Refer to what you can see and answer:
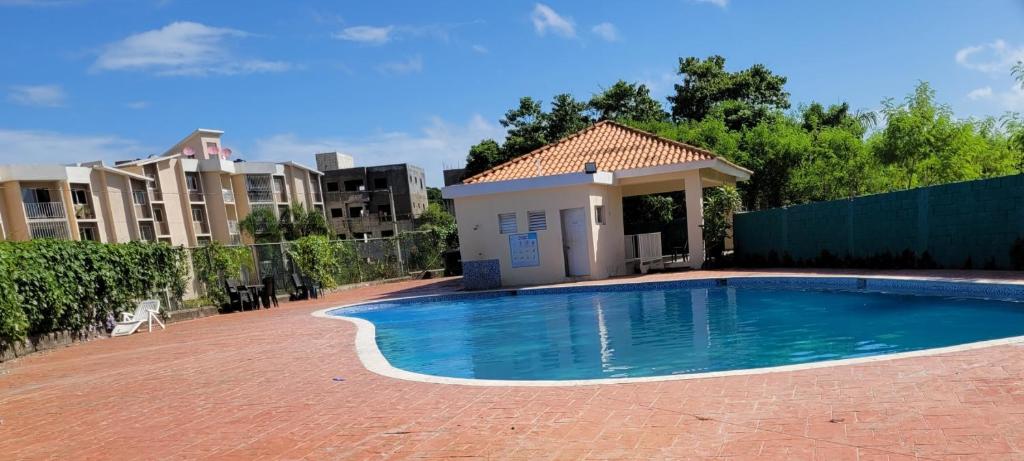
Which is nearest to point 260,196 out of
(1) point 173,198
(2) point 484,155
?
(1) point 173,198

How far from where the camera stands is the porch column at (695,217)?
17469mm

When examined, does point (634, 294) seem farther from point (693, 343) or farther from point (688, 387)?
point (688, 387)

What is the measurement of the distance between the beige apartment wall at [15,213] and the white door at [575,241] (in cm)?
3960

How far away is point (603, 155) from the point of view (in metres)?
19.3

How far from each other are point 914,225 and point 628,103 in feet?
78.6

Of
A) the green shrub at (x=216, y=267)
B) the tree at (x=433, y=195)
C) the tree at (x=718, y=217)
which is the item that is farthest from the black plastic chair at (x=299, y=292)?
the tree at (x=433, y=195)

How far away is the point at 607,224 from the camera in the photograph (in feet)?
58.6

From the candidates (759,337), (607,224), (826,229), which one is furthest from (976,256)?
(607,224)

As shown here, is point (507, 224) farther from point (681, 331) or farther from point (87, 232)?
point (87, 232)

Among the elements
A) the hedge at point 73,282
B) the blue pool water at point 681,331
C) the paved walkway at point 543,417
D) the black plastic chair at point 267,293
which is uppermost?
the hedge at point 73,282

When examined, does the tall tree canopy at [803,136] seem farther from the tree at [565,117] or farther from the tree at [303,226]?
the tree at [303,226]

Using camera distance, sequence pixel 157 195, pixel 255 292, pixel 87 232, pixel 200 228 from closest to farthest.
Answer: pixel 255 292
pixel 87 232
pixel 157 195
pixel 200 228

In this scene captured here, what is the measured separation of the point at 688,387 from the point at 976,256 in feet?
33.7

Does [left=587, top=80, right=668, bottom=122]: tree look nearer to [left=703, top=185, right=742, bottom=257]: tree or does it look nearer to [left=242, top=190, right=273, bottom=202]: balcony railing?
[left=703, top=185, right=742, bottom=257]: tree
